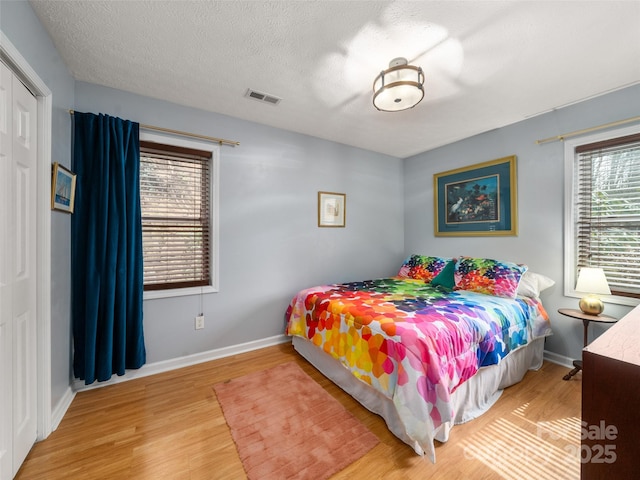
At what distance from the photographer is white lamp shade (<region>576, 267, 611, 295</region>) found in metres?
2.12

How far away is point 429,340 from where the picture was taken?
1.60 m

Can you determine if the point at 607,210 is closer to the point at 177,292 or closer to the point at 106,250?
the point at 177,292

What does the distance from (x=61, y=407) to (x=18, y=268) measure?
3.68ft

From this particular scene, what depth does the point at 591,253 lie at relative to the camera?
2.40 m

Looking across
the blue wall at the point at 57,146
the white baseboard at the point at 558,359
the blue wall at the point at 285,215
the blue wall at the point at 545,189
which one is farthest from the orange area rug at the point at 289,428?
the blue wall at the point at 545,189

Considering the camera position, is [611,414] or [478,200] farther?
[478,200]

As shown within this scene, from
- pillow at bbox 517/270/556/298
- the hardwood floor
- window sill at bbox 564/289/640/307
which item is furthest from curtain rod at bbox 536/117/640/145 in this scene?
the hardwood floor

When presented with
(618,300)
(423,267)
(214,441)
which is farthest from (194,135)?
(618,300)

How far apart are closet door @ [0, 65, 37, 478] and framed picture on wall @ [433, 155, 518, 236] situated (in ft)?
13.0

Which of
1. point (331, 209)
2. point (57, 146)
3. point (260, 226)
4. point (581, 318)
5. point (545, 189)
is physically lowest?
point (581, 318)

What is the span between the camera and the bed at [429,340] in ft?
4.99

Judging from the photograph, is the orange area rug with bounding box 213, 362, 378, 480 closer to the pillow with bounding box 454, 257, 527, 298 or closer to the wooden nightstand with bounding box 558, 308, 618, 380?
the pillow with bounding box 454, 257, 527, 298

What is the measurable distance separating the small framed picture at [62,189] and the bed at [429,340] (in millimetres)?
2043

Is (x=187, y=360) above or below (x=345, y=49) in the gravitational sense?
below
